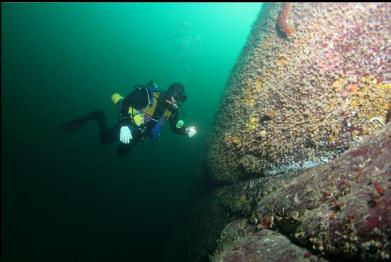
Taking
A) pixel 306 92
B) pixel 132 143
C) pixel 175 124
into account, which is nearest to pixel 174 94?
pixel 175 124

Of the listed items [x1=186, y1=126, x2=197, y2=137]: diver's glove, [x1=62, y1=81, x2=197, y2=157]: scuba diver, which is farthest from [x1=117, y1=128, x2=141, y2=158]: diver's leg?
[x1=186, y1=126, x2=197, y2=137]: diver's glove

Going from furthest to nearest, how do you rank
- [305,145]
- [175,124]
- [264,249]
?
[175,124] → [305,145] → [264,249]

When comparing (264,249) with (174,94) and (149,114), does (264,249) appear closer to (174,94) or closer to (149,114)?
(174,94)

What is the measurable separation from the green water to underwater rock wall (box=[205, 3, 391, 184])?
274cm

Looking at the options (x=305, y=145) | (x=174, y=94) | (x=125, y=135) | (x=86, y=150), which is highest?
(x=86, y=150)

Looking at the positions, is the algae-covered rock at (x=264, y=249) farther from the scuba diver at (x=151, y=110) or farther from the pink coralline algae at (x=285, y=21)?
the pink coralline algae at (x=285, y=21)

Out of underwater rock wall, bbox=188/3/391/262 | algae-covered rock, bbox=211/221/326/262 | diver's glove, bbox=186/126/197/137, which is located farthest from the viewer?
diver's glove, bbox=186/126/197/137

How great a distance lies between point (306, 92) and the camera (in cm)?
546

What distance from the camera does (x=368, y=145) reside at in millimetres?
3436

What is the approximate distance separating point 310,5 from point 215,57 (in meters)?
75.5

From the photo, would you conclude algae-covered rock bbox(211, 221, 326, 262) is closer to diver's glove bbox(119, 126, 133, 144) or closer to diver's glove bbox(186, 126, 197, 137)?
diver's glove bbox(186, 126, 197, 137)

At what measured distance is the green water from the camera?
15.0 m

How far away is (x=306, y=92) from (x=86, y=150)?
22.9 meters

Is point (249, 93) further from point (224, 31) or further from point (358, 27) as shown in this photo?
point (224, 31)
